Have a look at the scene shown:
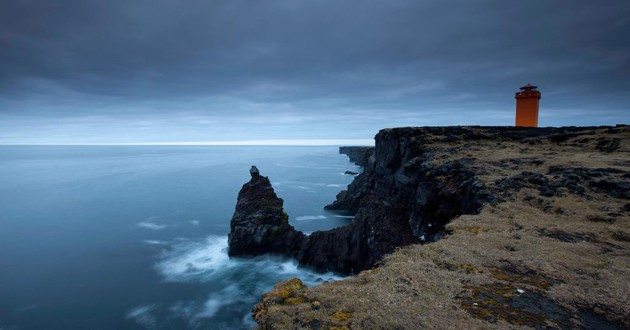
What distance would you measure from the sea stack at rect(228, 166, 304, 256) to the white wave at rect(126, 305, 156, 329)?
14.8 metres

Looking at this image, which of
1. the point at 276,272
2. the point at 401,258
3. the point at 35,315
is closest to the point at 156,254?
the point at 35,315

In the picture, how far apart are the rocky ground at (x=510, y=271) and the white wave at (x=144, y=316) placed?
3226cm

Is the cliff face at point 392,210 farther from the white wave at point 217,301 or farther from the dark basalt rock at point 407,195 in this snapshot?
the white wave at point 217,301

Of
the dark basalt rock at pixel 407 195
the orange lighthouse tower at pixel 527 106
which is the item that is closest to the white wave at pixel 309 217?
the dark basalt rock at pixel 407 195

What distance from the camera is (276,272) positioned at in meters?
43.5

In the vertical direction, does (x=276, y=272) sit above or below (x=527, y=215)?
below

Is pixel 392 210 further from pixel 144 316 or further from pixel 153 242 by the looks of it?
pixel 153 242

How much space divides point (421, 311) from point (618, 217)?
13.5m

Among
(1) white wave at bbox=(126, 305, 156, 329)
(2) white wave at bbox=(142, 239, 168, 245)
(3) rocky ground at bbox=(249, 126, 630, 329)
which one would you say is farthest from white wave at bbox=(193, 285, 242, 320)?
(3) rocky ground at bbox=(249, 126, 630, 329)

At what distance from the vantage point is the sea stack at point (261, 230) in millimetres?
47250

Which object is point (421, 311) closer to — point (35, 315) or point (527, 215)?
point (527, 215)

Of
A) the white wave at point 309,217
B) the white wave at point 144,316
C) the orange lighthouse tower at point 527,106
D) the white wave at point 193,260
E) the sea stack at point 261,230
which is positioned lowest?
the white wave at point 144,316

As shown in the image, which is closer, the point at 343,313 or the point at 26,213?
the point at 343,313

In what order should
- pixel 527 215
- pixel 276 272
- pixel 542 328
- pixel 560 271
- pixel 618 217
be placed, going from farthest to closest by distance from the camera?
pixel 276 272 → pixel 527 215 → pixel 618 217 → pixel 560 271 → pixel 542 328
